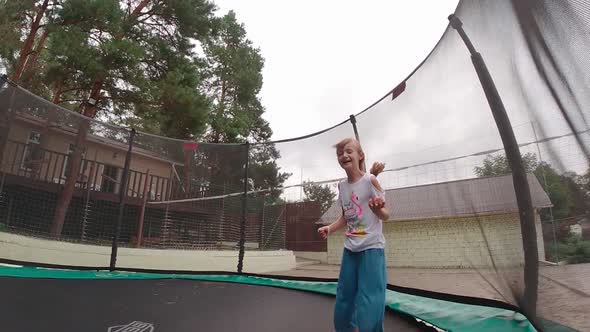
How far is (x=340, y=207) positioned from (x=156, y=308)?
149cm

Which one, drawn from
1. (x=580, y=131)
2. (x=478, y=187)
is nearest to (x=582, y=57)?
(x=580, y=131)

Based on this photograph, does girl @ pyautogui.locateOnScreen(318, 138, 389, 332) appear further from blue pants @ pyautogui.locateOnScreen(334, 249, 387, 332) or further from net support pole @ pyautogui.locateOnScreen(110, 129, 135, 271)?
net support pole @ pyautogui.locateOnScreen(110, 129, 135, 271)

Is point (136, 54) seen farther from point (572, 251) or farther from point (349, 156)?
point (572, 251)

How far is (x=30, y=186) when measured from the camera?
3379 millimetres

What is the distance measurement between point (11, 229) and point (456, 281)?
408 centimetres

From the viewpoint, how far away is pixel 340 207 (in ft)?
8.65

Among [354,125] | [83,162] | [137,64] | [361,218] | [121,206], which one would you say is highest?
[137,64]

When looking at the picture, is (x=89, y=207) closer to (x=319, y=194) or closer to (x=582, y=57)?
(x=319, y=194)

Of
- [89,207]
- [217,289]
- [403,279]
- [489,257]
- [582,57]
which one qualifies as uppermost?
[582,57]

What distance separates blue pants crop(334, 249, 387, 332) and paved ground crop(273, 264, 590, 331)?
1.95 ft

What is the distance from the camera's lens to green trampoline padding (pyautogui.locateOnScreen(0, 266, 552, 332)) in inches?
57.9

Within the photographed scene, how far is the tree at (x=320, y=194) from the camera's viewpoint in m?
3.04

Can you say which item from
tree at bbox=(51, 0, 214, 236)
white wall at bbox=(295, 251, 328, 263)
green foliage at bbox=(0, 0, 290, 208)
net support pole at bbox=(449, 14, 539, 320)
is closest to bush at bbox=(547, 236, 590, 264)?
net support pole at bbox=(449, 14, 539, 320)

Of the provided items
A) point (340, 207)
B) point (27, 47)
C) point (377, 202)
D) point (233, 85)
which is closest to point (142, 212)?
point (340, 207)
